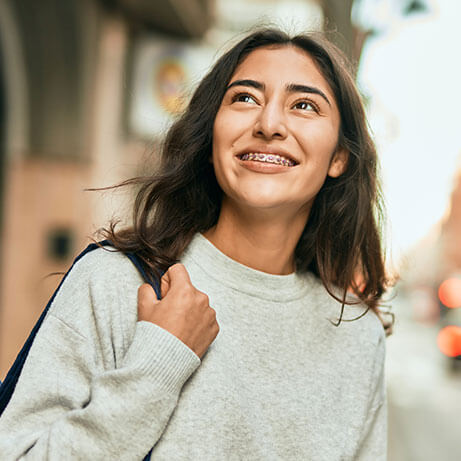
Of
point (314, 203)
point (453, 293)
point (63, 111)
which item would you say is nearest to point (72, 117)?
point (63, 111)

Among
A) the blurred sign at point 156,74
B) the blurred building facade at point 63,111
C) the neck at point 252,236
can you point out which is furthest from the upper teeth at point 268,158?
the blurred sign at point 156,74

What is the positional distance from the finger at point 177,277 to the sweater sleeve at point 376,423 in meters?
0.81

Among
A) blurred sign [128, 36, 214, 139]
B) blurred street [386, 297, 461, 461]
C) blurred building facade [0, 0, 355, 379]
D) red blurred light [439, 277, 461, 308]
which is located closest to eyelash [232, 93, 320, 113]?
blurred street [386, 297, 461, 461]

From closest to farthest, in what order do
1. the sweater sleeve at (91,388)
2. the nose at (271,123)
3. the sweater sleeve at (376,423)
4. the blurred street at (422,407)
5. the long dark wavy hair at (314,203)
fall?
the sweater sleeve at (91,388) < the nose at (271,123) < the long dark wavy hair at (314,203) < the sweater sleeve at (376,423) < the blurred street at (422,407)

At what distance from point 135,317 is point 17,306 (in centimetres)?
599

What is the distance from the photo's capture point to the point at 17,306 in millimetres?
6965

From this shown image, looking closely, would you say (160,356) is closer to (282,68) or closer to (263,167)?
(263,167)

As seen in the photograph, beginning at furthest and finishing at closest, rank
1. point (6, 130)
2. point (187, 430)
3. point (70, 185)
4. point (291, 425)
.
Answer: point (70, 185) → point (6, 130) → point (291, 425) → point (187, 430)

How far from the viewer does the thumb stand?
143cm

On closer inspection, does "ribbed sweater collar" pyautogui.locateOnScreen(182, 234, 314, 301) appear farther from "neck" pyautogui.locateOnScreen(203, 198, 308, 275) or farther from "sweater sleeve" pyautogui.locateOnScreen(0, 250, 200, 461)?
"sweater sleeve" pyautogui.locateOnScreen(0, 250, 200, 461)

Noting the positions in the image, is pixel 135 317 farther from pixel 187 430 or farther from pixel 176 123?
pixel 176 123

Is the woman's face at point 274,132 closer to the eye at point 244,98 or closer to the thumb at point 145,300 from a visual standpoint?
the eye at point 244,98

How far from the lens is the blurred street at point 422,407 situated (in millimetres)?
6387

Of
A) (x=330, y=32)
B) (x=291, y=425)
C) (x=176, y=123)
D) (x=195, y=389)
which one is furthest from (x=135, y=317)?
(x=330, y=32)
